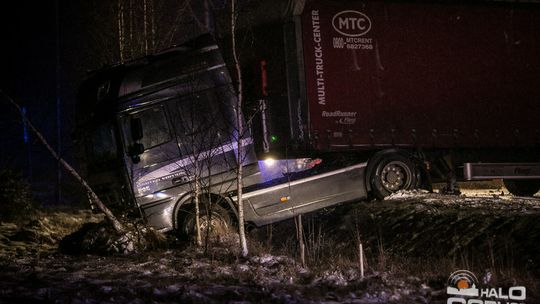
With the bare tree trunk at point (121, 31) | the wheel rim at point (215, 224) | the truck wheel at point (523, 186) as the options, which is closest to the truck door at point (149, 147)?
the wheel rim at point (215, 224)

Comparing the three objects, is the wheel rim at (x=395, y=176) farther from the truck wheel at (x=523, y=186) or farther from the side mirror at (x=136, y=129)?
the side mirror at (x=136, y=129)

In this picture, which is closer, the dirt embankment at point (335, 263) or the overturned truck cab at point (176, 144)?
the dirt embankment at point (335, 263)

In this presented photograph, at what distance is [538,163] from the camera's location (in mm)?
11867

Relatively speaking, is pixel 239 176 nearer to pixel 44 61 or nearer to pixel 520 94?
pixel 520 94

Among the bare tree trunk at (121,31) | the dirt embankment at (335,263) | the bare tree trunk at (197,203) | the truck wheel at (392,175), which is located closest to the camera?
the dirt embankment at (335,263)

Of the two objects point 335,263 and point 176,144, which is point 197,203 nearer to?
point 176,144

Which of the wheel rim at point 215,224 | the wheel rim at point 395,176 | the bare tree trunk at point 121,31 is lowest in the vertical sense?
the wheel rim at point 215,224

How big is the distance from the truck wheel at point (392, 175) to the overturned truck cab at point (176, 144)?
1.51m

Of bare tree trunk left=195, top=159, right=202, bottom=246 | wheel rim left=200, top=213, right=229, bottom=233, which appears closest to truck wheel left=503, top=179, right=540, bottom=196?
wheel rim left=200, top=213, right=229, bottom=233

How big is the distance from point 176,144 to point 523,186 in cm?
829

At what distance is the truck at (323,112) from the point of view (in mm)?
9703

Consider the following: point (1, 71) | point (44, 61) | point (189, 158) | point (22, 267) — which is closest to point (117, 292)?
point (22, 267)

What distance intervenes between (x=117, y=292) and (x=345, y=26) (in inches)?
261

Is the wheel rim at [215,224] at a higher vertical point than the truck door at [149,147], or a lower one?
lower
